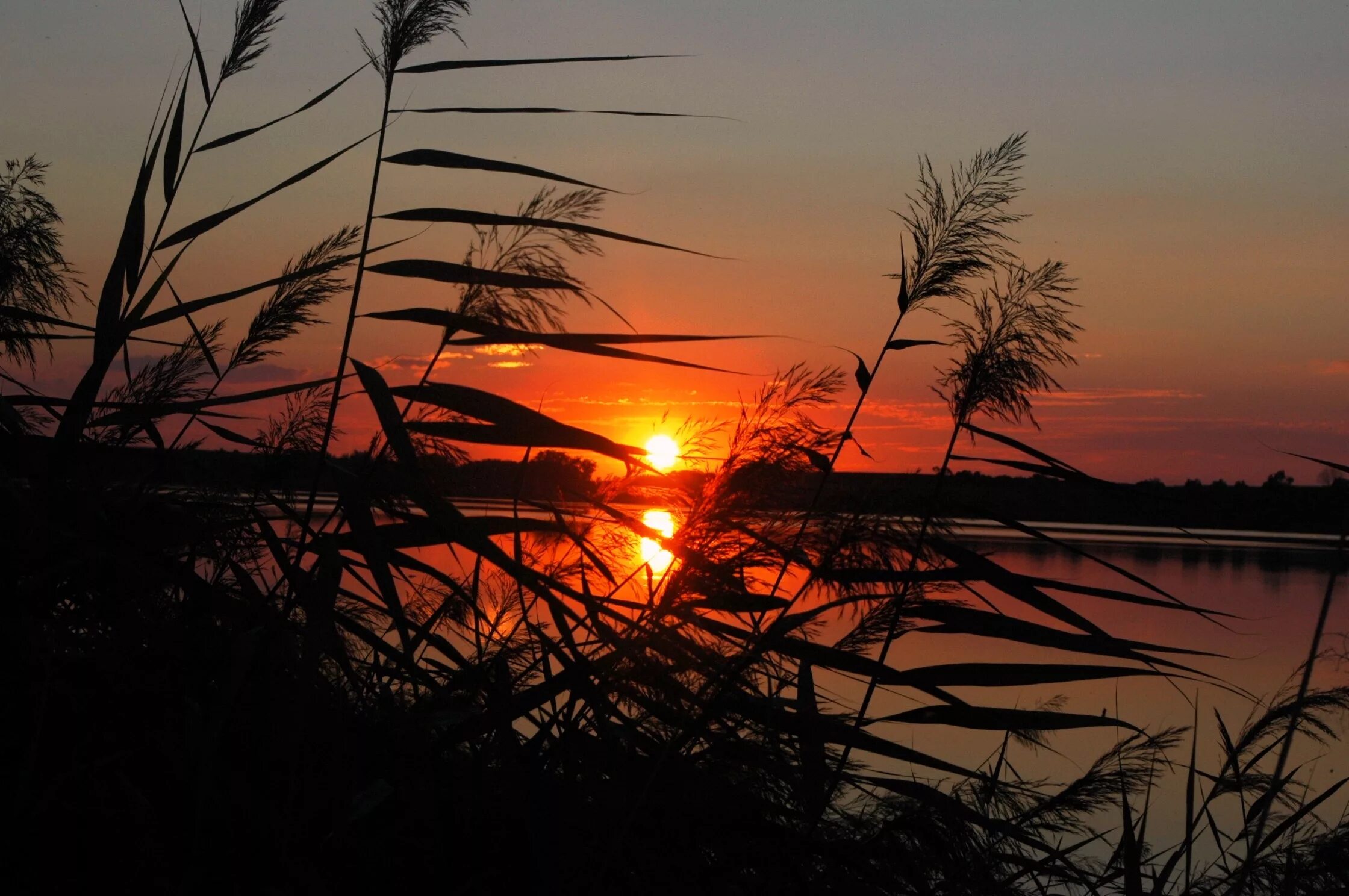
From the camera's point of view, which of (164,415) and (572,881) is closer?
(572,881)

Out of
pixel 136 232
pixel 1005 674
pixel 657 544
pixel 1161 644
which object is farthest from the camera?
pixel 1161 644

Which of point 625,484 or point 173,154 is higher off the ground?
point 173,154

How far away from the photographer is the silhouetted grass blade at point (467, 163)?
6.39ft

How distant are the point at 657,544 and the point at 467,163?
80 centimetres

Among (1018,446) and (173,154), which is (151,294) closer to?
(173,154)

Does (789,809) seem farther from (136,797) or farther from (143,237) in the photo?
(143,237)

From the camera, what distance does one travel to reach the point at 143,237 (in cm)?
224

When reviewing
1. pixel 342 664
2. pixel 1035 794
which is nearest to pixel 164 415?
pixel 342 664

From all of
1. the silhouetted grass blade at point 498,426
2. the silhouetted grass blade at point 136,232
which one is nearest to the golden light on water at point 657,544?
the silhouetted grass blade at point 498,426

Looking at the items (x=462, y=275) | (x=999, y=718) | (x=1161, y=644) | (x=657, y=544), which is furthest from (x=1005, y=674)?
(x=1161, y=644)

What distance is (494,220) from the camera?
1.89 meters

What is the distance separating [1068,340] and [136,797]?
5.66 feet

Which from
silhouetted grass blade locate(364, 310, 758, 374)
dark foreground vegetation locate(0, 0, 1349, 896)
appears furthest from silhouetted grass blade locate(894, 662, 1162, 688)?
silhouetted grass blade locate(364, 310, 758, 374)

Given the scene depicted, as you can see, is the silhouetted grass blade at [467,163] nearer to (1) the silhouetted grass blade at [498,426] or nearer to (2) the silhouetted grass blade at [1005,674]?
(1) the silhouetted grass blade at [498,426]
